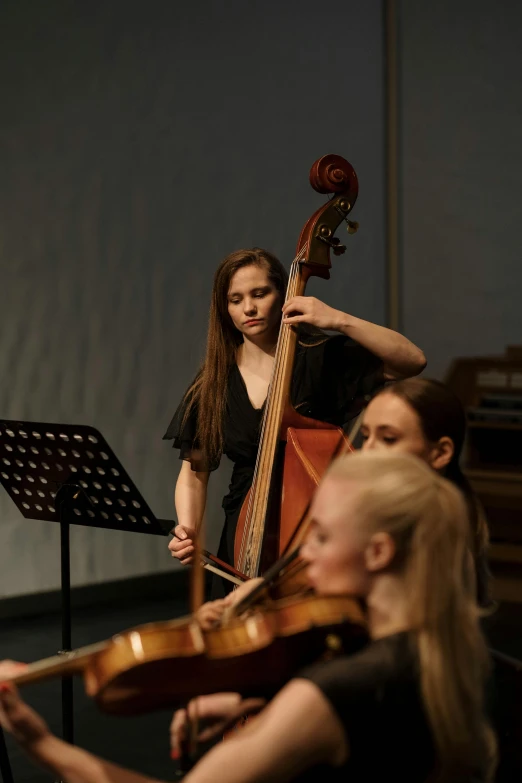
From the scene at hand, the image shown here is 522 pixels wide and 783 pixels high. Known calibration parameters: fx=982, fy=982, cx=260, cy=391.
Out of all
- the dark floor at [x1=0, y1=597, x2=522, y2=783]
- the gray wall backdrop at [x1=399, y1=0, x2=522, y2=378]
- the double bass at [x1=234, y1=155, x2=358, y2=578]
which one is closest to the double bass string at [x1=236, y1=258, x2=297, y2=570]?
A: the double bass at [x1=234, y1=155, x2=358, y2=578]

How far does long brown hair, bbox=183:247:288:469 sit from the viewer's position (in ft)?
7.36

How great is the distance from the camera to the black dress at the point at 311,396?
2180mm

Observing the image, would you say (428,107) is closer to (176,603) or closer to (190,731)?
(176,603)

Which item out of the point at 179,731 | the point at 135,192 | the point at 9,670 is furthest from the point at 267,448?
the point at 135,192

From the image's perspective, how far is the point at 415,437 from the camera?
5.37 feet

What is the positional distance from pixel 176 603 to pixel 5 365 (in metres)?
1.27

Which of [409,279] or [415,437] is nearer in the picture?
[415,437]

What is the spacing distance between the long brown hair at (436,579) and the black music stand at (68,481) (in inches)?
34.8

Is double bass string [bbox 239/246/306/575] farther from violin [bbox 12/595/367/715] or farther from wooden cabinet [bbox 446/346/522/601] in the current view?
wooden cabinet [bbox 446/346/522/601]

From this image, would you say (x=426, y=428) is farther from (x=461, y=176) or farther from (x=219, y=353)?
(x=461, y=176)

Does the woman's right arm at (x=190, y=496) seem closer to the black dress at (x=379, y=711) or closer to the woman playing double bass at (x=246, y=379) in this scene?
Answer: the woman playing double bass at (x=246, y=379)

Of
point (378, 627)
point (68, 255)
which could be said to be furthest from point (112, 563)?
point (378, 627)

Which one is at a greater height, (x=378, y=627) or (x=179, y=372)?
(x=179, y=372)

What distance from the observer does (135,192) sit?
4293 millimetres
